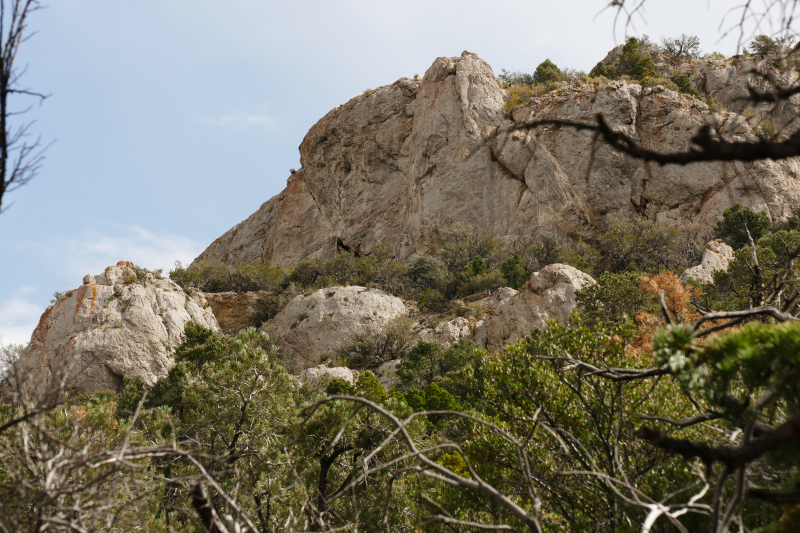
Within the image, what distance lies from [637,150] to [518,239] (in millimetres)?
39438

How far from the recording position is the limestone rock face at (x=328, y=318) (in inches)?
1277

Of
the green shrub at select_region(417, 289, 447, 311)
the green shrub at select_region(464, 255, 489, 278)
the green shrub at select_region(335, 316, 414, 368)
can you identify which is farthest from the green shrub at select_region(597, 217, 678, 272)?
the green shrub at select_region(335, 316, 414, 368)

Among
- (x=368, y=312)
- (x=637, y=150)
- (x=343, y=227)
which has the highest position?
(x=343, y=227)

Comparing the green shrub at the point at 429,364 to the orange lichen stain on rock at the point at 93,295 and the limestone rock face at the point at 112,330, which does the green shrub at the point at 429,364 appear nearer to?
the limestone rock face at the point at 112,330

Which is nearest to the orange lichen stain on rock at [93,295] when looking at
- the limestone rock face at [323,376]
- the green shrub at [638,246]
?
the limestone rock face at [323,376]

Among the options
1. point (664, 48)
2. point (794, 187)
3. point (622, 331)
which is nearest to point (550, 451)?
point (622, 331)

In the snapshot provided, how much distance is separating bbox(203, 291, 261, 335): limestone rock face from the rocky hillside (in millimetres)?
12076

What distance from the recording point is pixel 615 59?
54625mm

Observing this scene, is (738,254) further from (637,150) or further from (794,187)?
(637,150)

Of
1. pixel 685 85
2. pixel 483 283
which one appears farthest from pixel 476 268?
pixel 685 85

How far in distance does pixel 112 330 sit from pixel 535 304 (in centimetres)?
2003

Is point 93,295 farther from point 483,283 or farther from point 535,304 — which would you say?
point 535,304

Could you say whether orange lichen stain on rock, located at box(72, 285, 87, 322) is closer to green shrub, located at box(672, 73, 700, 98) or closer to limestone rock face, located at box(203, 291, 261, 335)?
limestone rock face, located at box(203, 291, 261, 335)

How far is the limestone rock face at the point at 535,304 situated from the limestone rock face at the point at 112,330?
1492 cm
